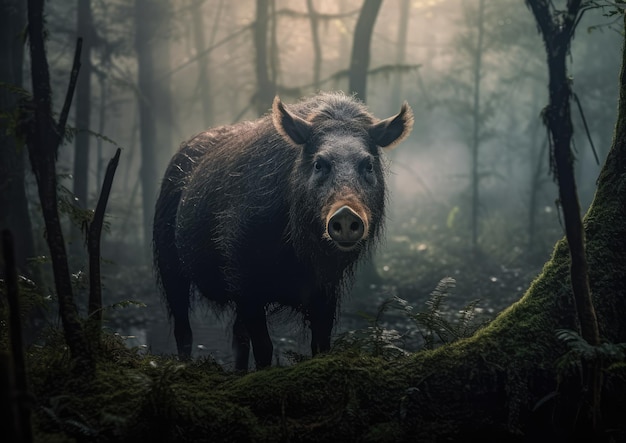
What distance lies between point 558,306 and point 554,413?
0.79 m

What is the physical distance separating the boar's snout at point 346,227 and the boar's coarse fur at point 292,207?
11 centimetres

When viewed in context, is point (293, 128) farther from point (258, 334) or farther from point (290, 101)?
point (290, 101)

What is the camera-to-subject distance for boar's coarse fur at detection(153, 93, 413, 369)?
534 cm

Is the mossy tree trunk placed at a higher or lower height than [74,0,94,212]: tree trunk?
lower

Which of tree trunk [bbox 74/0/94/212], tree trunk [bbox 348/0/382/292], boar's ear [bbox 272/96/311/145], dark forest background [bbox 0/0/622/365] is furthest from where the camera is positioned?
tree trunk [bbox 74/0/94/212]

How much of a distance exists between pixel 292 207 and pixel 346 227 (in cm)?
114

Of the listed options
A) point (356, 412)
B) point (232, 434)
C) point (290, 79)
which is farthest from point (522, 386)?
point (290, 79)

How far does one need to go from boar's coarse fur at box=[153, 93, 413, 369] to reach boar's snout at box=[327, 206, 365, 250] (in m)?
0.11

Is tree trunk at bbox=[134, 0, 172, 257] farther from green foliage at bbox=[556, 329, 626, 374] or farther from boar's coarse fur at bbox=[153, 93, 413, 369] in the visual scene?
green foliage at bbox=[556, 329, 626, 374]

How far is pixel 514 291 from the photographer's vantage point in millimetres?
14484

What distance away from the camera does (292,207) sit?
18.1ft

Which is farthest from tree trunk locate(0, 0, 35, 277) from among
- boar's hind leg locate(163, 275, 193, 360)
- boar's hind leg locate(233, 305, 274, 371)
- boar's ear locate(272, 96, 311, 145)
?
boar's ear locate(272, 96, 311, 145)

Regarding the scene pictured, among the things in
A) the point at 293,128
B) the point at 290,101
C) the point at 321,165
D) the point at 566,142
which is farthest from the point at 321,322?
the point at 290,101

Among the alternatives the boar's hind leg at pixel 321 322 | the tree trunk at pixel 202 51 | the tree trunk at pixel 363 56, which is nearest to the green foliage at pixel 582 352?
the boar's hind leg at pixel 321 322
